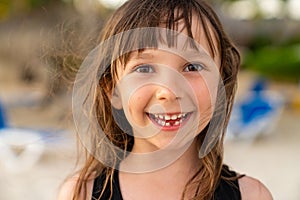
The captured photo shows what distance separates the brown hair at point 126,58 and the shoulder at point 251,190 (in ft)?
0.19

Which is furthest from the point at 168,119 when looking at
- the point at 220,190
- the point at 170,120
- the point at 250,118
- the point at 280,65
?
the point at 280,65

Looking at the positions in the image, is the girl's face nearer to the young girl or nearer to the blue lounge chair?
the young girl

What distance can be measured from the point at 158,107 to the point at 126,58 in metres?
0.13

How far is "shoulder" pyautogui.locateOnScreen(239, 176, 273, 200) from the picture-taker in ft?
4.21

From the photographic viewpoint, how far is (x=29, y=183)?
536cm

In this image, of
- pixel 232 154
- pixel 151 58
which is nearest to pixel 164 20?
pixel 151 58

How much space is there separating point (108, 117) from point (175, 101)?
0.81 feet

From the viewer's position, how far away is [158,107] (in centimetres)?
113

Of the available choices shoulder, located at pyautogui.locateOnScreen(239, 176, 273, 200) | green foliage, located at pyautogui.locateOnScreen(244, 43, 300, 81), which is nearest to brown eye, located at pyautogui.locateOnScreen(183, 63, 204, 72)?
shoulder, located at pyautogui.locateOnScreen(239, 176, 273, 200)

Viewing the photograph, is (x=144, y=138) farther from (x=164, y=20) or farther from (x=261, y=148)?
(x=261, y=148)

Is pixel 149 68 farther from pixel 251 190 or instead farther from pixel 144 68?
pixel 251 190

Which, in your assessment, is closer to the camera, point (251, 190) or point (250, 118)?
point (251, 190)

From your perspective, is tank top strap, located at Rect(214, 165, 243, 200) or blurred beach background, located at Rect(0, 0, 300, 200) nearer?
tank top strap, located at Rect(214, 165, 243, 200)

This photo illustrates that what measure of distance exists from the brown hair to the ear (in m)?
0.02
